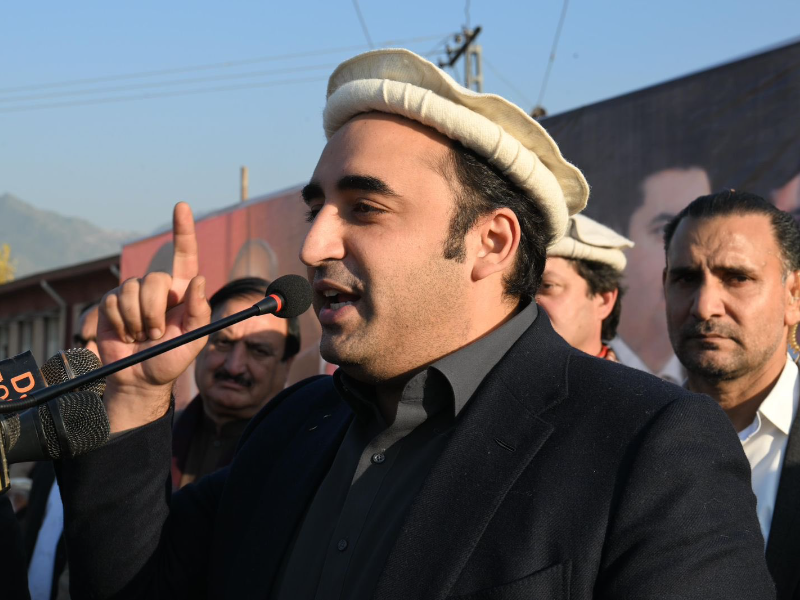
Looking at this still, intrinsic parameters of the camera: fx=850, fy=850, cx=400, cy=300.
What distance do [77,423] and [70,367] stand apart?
5.1 inches

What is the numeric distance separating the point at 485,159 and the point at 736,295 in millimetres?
1299

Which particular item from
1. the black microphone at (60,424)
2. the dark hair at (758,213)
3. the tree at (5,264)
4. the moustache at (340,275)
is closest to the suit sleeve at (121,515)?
the black microphone at (60,424)

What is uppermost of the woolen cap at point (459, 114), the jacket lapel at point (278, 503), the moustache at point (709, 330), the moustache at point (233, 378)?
the woolen cap at point (459, 114)

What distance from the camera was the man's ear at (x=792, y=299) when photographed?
2.99 meters

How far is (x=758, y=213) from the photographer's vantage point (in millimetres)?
3047

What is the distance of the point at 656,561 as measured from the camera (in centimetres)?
147

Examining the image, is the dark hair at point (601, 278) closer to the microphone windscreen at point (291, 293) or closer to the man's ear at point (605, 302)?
the man's ear at point (605, 302)

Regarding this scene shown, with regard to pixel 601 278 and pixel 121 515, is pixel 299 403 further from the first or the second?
pixel 601 278

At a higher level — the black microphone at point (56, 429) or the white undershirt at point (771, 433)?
the white undershirt at point (771, 433)

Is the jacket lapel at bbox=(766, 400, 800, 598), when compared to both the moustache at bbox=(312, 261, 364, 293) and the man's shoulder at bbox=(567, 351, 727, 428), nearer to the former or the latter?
the man's shoulder at bbox=(567, 351, 727, 428)

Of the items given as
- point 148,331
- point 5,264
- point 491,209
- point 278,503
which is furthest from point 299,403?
point 5,264

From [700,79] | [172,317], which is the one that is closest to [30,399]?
[172,317]

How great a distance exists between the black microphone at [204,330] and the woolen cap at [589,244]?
1.95 meters

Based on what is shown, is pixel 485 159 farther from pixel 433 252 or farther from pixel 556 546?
pixel 556 546
